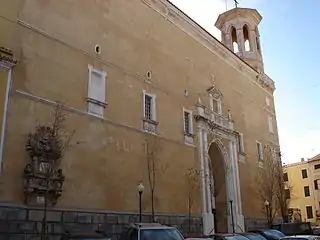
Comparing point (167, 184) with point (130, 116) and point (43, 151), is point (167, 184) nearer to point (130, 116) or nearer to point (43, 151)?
point (130, 116)

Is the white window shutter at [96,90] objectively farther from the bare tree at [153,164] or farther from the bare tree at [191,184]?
the bare tree at [191,184]

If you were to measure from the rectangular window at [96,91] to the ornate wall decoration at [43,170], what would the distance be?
2.84 metres

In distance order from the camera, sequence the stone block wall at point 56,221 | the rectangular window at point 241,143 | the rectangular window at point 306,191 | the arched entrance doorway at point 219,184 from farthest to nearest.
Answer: the rectangular window at point 306,191 < the rectangular window at point 241,143 < the arched entrance doorway at point 219,184 < the stone block wall at point 56,221

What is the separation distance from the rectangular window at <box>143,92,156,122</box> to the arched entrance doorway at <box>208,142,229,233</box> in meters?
7.32

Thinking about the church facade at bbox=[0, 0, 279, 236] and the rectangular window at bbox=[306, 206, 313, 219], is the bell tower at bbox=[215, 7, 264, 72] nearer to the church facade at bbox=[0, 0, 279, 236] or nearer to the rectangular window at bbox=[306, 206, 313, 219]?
the church facade at bbox=[0, 0, 279, 236]

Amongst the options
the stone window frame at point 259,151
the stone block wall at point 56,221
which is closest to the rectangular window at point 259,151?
the stone window frame at point 259,151

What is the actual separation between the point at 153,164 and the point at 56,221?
668cm

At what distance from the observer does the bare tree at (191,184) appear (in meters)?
22.7

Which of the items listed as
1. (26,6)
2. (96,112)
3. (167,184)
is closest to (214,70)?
(167,184)

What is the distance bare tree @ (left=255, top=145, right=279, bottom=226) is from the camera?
1248 inches

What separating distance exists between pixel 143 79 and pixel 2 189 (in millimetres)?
10373

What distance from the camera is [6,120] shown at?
567 inches

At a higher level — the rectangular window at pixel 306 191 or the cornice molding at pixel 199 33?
the cornice molding at pixel 199 33

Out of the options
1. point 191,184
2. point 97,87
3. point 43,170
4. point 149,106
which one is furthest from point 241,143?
point 43,170
